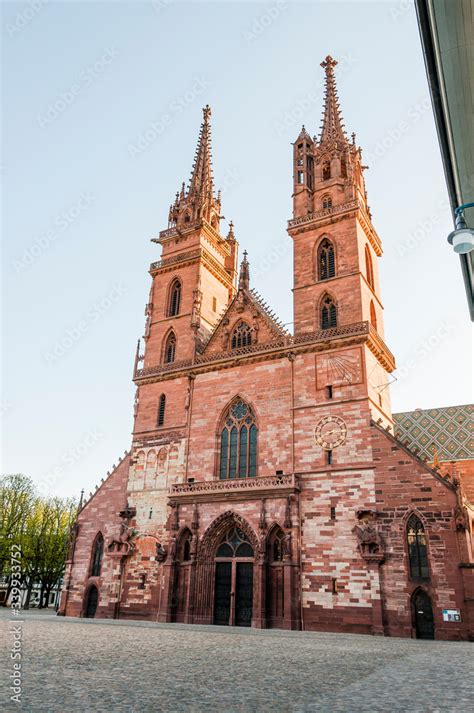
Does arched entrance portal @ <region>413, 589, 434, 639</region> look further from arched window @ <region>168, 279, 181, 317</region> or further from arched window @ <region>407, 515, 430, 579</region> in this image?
arched window @ <region>168, 279, 181, 317</region>

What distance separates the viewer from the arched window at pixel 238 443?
25.9 metres

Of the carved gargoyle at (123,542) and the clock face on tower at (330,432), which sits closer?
the clock face on tower at (330,432)

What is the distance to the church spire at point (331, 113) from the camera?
108 feet

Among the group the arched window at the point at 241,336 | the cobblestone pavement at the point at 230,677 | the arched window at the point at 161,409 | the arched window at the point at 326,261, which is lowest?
the cobblestone pavement at the point at 230,677

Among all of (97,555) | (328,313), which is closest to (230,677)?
(328,313)

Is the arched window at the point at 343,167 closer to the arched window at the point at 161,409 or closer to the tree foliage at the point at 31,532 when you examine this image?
the arched window at the point at 161,409

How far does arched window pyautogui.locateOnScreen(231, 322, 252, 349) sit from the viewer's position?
1141 inches

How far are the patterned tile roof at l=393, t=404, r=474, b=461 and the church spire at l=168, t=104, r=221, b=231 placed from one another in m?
17.5

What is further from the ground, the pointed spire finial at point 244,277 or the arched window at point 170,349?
the pointed spire finial at point 244,277

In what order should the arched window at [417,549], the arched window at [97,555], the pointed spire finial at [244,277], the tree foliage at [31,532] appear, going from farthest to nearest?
the tree foliage at [31,532]
the pointed spire finial at [244,277]
the arched window at [97,555]
the arched window at [417,549]

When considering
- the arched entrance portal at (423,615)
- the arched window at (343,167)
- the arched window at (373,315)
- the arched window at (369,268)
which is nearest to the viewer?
the arched entrance portal at (423,615)

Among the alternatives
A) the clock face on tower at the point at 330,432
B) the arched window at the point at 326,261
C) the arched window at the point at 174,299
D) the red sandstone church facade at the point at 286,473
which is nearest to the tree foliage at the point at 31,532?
the red sandstone church facade at the point at 286,473

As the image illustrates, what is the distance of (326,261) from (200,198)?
11.8 metres

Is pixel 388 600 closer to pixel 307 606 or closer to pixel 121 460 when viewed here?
pixel 307 606
